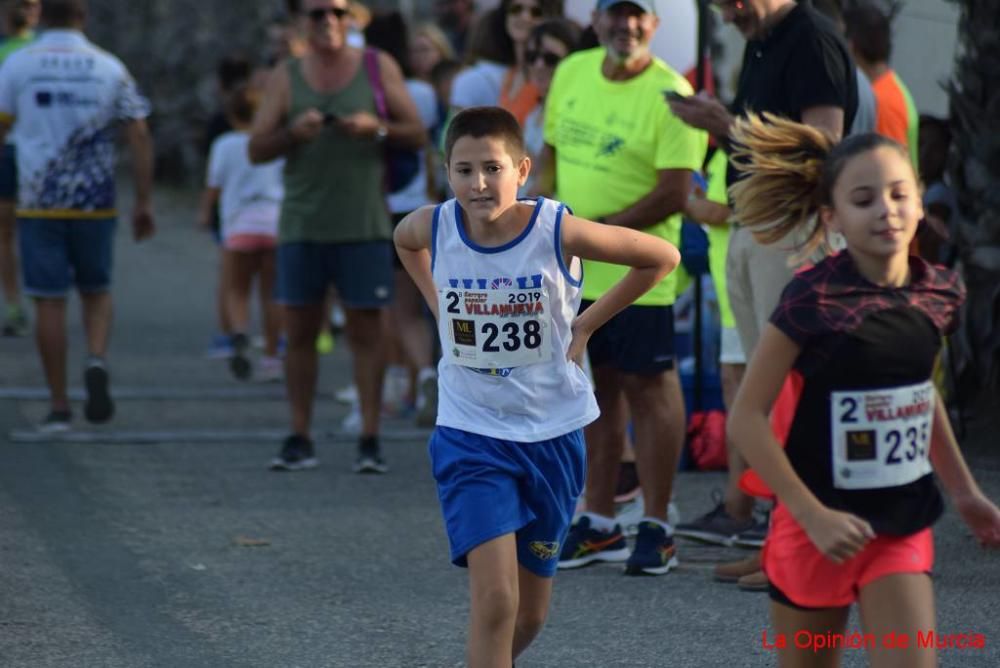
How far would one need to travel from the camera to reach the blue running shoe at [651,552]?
20.0 feet

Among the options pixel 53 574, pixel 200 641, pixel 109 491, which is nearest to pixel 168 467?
pixel 109 491

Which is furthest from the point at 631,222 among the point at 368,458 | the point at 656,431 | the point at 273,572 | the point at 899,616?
the point at 899,616

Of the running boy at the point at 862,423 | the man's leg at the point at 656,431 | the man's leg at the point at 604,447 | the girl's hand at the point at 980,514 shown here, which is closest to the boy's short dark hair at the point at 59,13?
the man's leg at the point at 604,447

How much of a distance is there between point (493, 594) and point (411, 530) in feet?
8.73

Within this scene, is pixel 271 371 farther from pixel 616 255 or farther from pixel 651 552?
pixel 616 255

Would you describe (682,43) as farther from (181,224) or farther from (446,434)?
(181,224)

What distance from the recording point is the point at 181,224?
1862 centimetres

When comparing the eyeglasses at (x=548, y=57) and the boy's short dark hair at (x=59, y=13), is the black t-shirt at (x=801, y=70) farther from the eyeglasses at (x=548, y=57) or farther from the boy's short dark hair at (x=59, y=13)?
the boy's short dark hair at (x=59, y=13)

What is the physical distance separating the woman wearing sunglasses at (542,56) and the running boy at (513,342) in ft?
8.88

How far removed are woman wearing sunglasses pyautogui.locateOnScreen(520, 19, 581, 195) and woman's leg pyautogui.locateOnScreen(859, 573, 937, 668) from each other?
3918 millimetres

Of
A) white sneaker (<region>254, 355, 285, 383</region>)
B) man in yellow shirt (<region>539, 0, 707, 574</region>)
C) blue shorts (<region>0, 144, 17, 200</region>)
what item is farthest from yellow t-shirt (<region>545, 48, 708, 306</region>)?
blue shorts (<region>0, 144, 17, 200</region>)

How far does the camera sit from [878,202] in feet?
12.0

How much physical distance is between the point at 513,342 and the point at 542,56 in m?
3.12

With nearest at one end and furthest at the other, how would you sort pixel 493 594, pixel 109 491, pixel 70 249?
1. pixel 493 594
2. pixel 109 491
3. pixel 70 249
